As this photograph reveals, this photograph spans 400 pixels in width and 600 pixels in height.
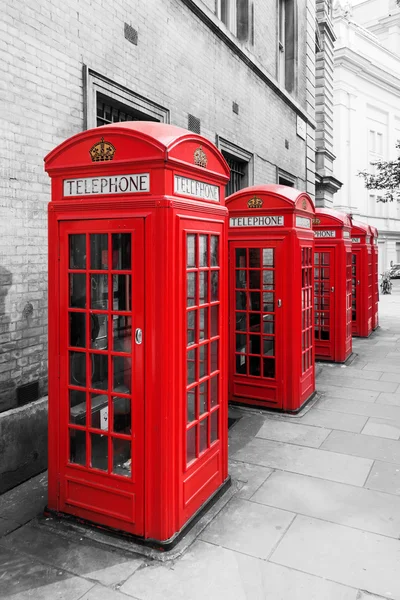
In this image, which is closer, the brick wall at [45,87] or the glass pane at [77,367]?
the glass pane at [77,367]

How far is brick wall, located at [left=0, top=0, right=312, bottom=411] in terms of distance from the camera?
470cm

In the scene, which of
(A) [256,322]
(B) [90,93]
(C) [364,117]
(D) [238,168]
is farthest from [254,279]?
(C) [364,117]

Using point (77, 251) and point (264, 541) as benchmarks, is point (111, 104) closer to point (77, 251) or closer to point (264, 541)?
point (77, 251)

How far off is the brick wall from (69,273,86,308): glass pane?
1276 millimetres

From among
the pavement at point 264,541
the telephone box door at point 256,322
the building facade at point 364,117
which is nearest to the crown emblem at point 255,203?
the telephone box door at point 256,322

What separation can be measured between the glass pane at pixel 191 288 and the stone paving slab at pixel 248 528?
65.3 inches

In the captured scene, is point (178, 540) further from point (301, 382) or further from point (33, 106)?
point (33, 106)

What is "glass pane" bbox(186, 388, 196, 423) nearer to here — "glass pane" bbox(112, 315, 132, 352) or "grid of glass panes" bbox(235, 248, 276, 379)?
"glass pane" bbox(112, 315, 132, 352)

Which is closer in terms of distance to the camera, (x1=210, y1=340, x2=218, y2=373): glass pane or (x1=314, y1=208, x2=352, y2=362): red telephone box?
(x1=210, y1=340, x2=218, y2=373): glass pane

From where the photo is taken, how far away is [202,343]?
390 centimetres

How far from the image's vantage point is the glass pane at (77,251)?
142 inches

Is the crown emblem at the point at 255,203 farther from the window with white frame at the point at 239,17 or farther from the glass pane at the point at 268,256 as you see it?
the window with white frame at the point at 239,17

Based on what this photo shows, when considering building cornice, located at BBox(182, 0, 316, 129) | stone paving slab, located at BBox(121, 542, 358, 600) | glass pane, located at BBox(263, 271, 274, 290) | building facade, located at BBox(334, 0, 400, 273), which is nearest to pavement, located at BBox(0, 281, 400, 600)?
stone paving slab, located at BBox(121, 542, 358, 600)

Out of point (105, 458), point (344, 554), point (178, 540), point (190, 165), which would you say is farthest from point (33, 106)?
point (344, 554)
